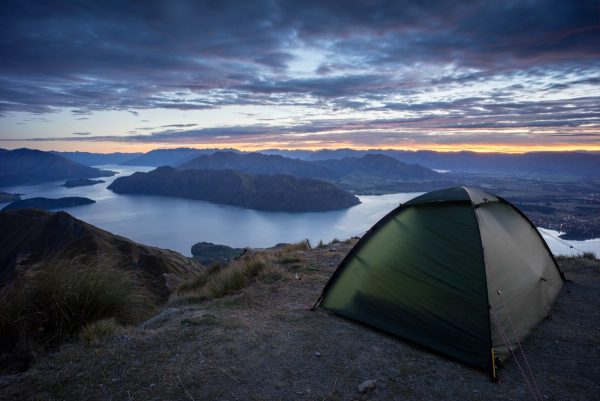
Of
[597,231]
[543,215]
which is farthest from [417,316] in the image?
[543,215]

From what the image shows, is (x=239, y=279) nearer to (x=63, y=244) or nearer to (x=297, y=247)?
(x=297, y=247)

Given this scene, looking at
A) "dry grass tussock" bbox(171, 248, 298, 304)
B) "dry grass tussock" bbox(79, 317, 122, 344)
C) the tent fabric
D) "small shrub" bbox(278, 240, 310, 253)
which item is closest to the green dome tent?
the tent fabric

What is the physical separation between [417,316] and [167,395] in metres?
4.19

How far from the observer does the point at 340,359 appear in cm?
489

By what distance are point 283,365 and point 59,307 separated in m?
4.04

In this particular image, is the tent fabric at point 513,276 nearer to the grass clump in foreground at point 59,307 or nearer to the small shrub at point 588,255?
the small shrub at point 588,255

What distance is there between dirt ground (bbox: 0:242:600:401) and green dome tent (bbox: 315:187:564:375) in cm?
31

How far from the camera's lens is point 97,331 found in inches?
204

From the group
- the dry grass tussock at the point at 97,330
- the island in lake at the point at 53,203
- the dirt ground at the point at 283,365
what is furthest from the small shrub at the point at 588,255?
the island in lake at the point at 53,203

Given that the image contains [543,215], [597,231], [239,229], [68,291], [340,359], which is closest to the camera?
[340,359]

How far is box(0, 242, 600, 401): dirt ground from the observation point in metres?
4.01

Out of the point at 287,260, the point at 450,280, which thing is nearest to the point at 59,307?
the point at 287,260

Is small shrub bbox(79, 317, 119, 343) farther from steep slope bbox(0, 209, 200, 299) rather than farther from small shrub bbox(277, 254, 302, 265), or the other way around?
steep slope bbox(0, 209, 200, 299)

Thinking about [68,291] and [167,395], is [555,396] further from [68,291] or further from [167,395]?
[68,291]
